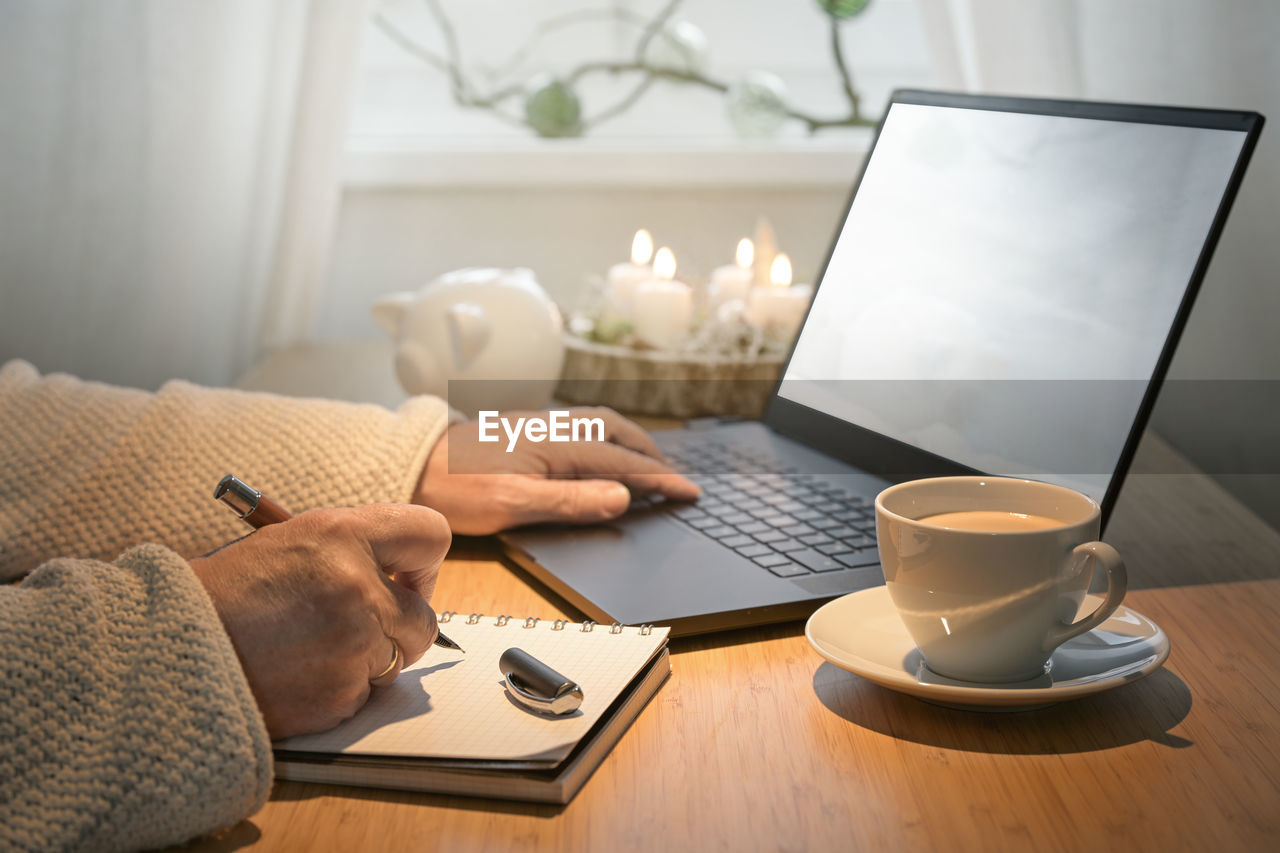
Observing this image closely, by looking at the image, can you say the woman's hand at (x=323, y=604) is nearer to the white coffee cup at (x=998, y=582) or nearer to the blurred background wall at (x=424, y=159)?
the white coffee cup at (x=998, y=582)

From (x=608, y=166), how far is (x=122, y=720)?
126 cm

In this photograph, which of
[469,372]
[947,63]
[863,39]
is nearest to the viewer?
[469,372]

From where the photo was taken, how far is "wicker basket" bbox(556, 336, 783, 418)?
1.10 metres

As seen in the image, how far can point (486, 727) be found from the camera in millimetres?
472

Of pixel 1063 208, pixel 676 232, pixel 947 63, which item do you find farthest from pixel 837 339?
pixel 676 232

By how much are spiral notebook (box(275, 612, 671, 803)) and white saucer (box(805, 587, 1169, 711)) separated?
0.31 ft

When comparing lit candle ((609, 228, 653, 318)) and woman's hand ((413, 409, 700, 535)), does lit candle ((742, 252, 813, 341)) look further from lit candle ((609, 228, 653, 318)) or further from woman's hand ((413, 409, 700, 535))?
woman's hand ((413, 409, 700, 535))

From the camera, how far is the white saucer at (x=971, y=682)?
0.48 meters

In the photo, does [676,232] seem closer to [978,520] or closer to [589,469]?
[589,469]

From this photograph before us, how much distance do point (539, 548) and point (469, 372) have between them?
37cm

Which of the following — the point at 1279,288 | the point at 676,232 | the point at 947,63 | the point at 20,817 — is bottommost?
the point at 20,817

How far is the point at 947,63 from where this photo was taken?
1342mm

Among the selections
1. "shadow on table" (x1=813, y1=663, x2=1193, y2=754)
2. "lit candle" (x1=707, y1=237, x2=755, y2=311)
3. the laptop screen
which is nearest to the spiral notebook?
"shadow on table" (x1=813, y1=663, x2=1193, y2=754)

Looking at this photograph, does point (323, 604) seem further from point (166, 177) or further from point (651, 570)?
point (166, 177)
